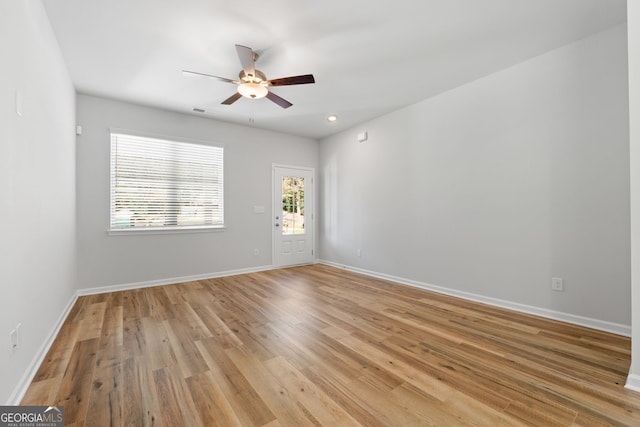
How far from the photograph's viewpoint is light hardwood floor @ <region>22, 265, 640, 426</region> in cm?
155

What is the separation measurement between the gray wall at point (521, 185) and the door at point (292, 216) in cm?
186

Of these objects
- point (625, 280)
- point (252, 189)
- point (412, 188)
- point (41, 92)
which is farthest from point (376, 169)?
point (41, 92)

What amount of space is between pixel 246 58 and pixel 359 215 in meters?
3.48

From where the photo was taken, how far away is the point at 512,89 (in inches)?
125

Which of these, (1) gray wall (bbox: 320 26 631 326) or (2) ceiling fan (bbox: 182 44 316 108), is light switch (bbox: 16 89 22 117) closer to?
(2) ceiling fan (bbox: 182 44 316 108)

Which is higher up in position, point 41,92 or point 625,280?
point 41,92

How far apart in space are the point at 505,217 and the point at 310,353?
2813mm

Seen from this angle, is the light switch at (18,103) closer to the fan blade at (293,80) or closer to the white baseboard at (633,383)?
the fan blade at (293,80)

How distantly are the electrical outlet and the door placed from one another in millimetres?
4328

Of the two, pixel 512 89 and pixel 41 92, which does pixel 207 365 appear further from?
pixel 512 89

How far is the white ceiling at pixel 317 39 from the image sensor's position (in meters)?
2.27

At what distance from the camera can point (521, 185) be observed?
3.12 metres

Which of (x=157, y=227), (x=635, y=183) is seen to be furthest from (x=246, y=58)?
(x=157, y=227)

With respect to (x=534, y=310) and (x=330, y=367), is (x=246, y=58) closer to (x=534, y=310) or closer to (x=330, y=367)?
(x=330, y=367)
